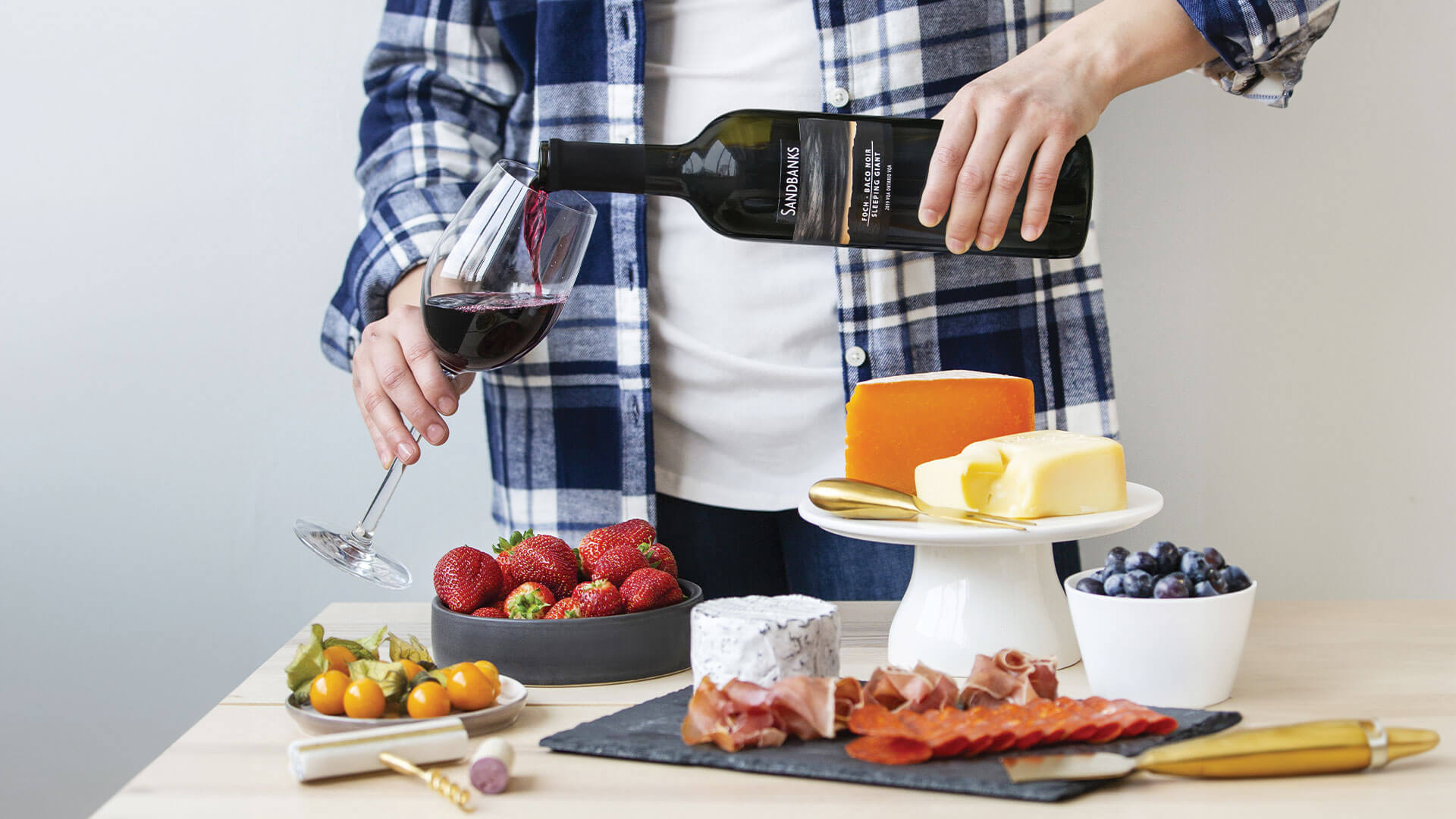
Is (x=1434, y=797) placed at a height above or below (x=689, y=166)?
below

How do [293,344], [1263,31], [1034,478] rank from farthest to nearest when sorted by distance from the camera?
1. [293,344]
2. [1263,31]
3. [1034,478]

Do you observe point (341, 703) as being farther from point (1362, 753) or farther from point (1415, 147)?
point (1415, 147)

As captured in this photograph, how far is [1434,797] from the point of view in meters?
0.60

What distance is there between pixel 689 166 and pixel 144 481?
1136 millimetres

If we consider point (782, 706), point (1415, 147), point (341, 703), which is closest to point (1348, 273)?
point (1415, 147)

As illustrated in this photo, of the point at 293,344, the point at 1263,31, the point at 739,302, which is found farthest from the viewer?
the point at 293,344

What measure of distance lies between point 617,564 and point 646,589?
0.12 feet

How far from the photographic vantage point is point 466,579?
34.7 inches

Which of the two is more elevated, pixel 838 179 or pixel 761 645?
pixel 838 179

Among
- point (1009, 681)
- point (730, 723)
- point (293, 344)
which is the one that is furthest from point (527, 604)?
point (293, 344)

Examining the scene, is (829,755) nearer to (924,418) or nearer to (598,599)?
(598,599)

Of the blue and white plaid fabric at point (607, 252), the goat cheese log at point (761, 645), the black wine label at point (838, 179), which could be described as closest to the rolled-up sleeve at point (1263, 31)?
the blue and white plaid fabric at point (607, 252)

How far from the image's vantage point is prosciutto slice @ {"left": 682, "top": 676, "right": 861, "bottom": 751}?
2.22 ft

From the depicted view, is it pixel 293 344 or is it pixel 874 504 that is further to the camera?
pixel 293 344
